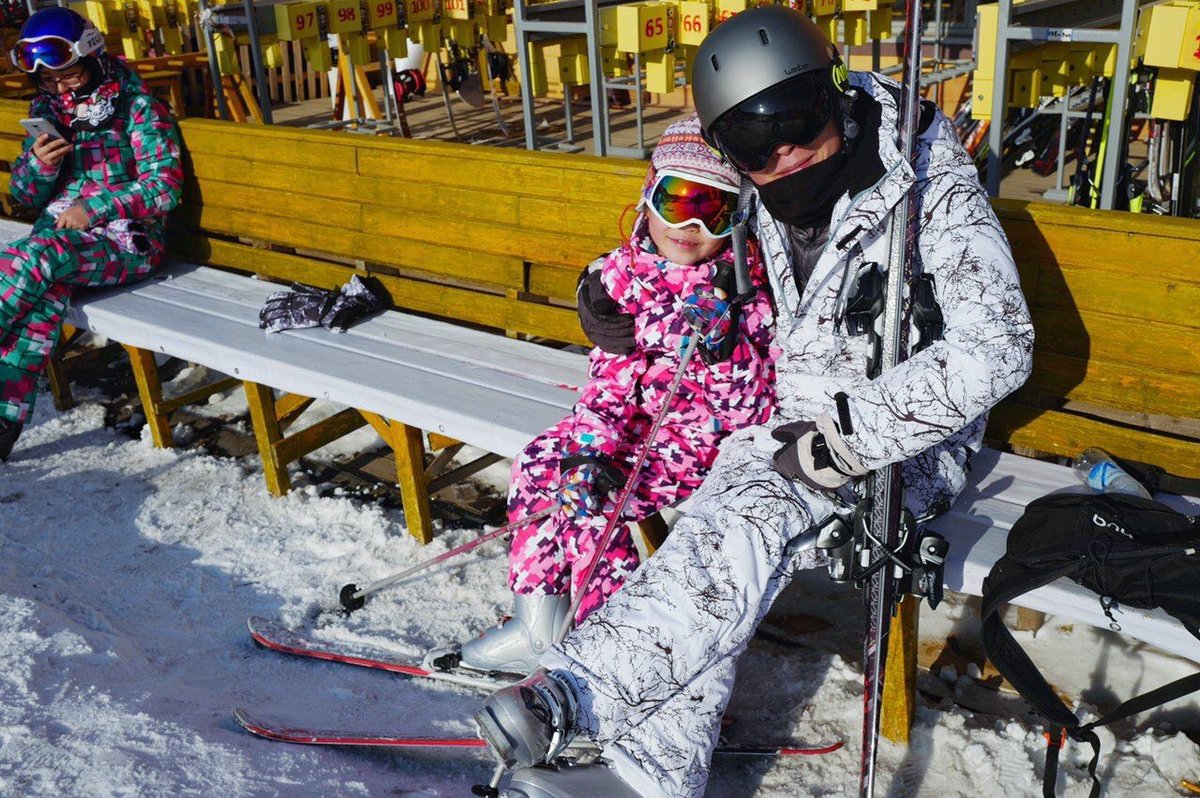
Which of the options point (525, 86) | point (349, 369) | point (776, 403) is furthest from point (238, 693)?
point (525, 86)

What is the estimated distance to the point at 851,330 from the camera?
2535mm

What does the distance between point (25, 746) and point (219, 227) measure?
2941mm

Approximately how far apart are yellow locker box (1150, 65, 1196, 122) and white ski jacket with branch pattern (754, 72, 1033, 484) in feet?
7.67

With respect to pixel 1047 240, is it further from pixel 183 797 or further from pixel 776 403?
pixel 183 797

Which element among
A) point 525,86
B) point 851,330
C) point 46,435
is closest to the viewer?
point 851,330

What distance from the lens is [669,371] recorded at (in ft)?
10.3

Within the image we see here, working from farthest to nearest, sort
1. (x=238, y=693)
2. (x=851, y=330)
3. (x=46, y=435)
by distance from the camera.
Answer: (x=46, y=435)
(x=238, y=693)
(x=851, y=330)

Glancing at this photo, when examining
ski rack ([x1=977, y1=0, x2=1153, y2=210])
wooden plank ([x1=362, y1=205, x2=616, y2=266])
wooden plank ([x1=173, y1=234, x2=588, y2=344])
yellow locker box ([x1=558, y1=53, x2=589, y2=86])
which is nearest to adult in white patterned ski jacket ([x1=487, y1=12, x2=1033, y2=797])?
ski rack ([x1=977, y1=0, x2=1153, y2=210])

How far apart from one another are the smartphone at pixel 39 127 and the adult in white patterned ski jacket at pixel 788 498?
3.67 metres

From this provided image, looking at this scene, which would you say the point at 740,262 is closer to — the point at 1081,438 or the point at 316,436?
the point at 1081,438

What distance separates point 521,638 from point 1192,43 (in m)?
3.24

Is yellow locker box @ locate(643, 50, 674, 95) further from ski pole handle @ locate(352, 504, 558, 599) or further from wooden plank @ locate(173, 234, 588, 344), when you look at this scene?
ski pole handle @ locate(352, 504, 558, 599)

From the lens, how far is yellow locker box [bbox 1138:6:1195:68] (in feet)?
13.7

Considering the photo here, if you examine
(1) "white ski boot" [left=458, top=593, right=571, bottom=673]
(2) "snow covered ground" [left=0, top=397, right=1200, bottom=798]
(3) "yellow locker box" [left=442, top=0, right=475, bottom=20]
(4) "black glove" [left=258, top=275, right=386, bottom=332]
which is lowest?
(2) "snow covered ground" [left=0, top=397, right=1200, bottom=798]
